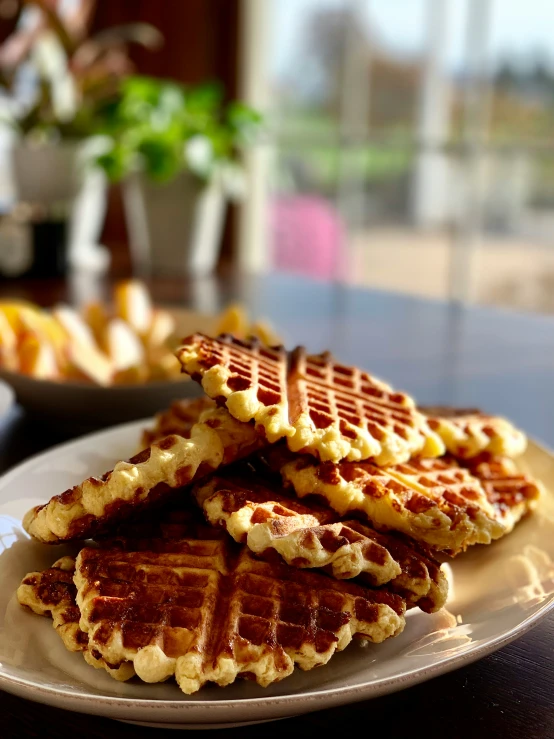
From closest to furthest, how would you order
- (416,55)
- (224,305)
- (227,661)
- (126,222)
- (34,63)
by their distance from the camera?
(227,661) < (224,305) < (34,63) < (416,55) < (126,222)

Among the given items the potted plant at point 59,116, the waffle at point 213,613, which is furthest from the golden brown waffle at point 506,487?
the potted plant at point 59,116

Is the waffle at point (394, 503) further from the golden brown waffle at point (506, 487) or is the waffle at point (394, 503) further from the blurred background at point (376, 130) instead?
the blurred background at point (376, 130)

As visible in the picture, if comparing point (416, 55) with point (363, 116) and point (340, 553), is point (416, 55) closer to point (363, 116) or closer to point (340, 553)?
point (363, 116)

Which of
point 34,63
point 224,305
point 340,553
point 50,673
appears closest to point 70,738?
point 50,673

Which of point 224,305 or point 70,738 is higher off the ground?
point 70,738

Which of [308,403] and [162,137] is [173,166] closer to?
[162,137]

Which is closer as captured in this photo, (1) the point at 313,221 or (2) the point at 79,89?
(2) the point at 79,89
